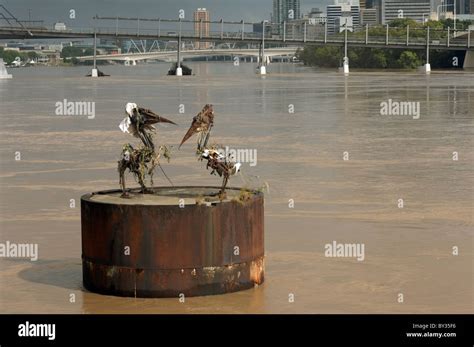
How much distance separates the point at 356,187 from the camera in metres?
20.5

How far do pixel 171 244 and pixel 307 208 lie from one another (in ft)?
23.0

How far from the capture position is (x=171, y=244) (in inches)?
445

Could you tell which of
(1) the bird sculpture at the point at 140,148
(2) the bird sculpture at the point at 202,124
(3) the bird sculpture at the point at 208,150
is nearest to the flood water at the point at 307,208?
(3) the bird sculpture at the point at 208,150

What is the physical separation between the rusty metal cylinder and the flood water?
0.19 metres

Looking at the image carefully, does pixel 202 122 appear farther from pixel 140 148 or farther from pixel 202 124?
pixel 140 148

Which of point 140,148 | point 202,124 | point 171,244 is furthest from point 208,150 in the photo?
point 171,244

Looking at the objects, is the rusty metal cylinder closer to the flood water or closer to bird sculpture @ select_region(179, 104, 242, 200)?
the flood water

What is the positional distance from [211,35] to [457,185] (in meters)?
156

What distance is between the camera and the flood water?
1198 centimetres

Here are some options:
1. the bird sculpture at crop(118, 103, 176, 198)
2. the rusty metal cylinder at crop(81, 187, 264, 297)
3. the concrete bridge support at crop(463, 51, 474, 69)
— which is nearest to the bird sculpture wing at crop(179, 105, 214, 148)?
the bird sculpture at crop(118, 103, 176, 198)

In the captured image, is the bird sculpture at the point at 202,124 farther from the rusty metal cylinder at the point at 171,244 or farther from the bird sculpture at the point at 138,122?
the rusty metal cylinder at the point at 171,244

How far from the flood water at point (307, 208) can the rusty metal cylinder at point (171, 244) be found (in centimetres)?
19
